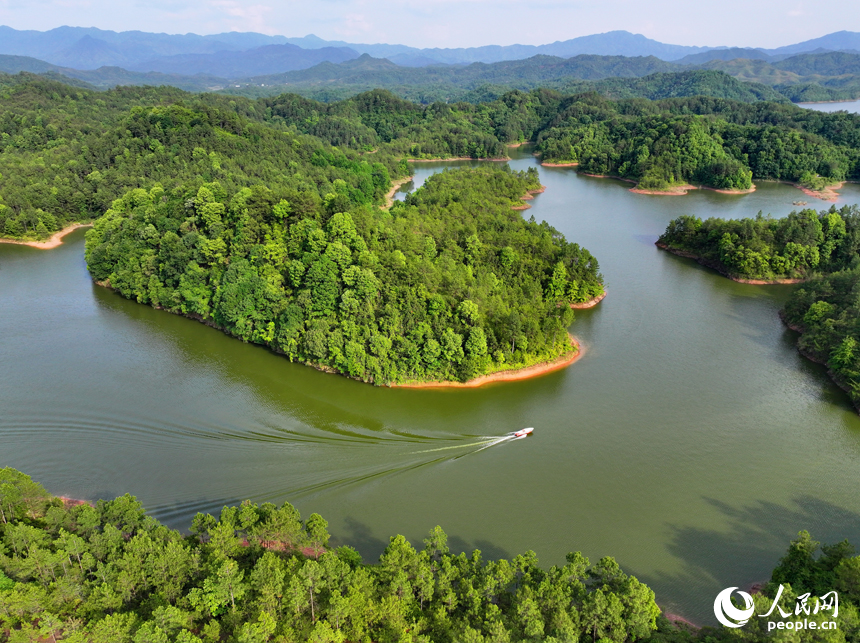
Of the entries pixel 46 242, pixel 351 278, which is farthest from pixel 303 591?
pixel 46 242

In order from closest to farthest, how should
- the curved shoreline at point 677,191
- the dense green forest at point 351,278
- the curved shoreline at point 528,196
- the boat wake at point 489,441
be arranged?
1. the boat wake at point 489,441
2. the dense green forest at point 351,278
3. the curved shoreline at point 528,196
4. the curved shoreline at point 677,191

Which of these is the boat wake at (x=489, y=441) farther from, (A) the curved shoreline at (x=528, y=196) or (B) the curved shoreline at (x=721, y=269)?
(A) the curved shoreline at (x=528, y=196)

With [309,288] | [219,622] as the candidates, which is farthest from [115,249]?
[219,622]

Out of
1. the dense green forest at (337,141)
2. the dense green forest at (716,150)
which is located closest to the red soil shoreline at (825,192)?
the dense green forest at (716,150)

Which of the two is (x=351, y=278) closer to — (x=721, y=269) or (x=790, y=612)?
(x=790, y=612)

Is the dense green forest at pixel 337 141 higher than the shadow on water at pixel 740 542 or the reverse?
higher

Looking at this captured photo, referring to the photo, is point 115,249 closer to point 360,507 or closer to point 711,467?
point 360,507
